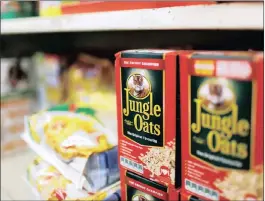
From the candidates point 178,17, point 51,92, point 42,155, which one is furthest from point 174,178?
point 51,92

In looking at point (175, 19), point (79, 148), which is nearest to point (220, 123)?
point (175, 19)

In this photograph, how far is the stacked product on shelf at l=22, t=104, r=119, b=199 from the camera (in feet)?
2.40

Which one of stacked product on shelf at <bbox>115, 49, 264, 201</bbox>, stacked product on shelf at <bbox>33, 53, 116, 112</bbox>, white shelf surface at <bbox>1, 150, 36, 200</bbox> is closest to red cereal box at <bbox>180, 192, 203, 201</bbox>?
stacked product on shelf at <bbox>115, 49, 264, 201</bbox>

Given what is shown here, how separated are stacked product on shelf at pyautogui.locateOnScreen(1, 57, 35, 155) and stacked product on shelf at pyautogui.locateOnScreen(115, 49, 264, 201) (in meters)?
0.91

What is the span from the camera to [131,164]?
594mm

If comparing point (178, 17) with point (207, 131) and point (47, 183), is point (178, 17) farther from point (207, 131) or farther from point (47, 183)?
point (47, 183)

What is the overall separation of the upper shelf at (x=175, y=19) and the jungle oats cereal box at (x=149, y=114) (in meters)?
0.07

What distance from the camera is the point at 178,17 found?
0.57 meters

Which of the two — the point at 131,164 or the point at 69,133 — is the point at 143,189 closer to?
the point at 131,164

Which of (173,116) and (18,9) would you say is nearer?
(173,116)

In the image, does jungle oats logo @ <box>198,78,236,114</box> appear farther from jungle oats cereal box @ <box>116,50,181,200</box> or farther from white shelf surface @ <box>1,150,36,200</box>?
white shelf surface @ <box>1,150,36,200</box>

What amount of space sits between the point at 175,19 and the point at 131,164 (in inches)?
9.9

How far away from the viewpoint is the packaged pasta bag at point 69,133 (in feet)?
2.41

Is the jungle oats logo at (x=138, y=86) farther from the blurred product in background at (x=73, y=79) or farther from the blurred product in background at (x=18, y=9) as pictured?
the blurred product in background at (x=18, y=9)
